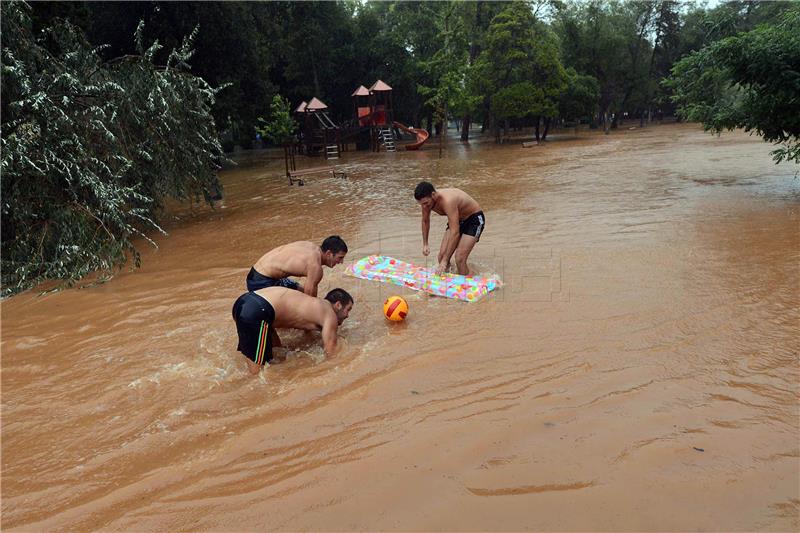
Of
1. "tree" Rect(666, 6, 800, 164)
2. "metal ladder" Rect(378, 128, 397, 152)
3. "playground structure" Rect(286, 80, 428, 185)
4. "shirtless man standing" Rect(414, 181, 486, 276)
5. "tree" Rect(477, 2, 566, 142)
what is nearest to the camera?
"shirtless man standing" Rect(414, 181, 486, 276)

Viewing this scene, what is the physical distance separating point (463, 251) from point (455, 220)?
44 cm

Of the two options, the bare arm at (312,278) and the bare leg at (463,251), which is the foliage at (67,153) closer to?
the bare arm at (312,278)

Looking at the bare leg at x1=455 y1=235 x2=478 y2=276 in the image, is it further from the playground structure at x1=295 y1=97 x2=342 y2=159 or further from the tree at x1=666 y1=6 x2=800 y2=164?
the playground structure at x1=295 y1=97 x2=342 y2=159

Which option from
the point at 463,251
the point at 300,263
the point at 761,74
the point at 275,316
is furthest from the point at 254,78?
the point at 275,316

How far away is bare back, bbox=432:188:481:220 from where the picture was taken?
22.1ft

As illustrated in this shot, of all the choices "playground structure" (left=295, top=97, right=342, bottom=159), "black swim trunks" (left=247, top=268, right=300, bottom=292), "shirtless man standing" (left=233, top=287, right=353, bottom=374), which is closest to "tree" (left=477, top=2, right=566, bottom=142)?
"playground structure" (left=295, top=97, right=342, bottom=159)

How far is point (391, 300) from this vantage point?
5648 mm

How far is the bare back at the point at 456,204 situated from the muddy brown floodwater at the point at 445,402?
102 cm

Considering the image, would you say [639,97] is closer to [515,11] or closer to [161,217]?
[515,11]

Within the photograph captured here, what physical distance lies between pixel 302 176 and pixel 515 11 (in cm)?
1798

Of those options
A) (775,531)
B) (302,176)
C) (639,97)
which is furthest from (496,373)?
(639,97)

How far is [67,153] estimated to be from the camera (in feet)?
26.1

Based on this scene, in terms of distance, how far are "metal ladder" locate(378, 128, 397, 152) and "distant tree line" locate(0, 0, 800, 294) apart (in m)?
3.66

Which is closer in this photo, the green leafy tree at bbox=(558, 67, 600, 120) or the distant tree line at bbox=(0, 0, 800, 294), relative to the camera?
the distant tree line at bbox=(0, 0, 800, 294)
